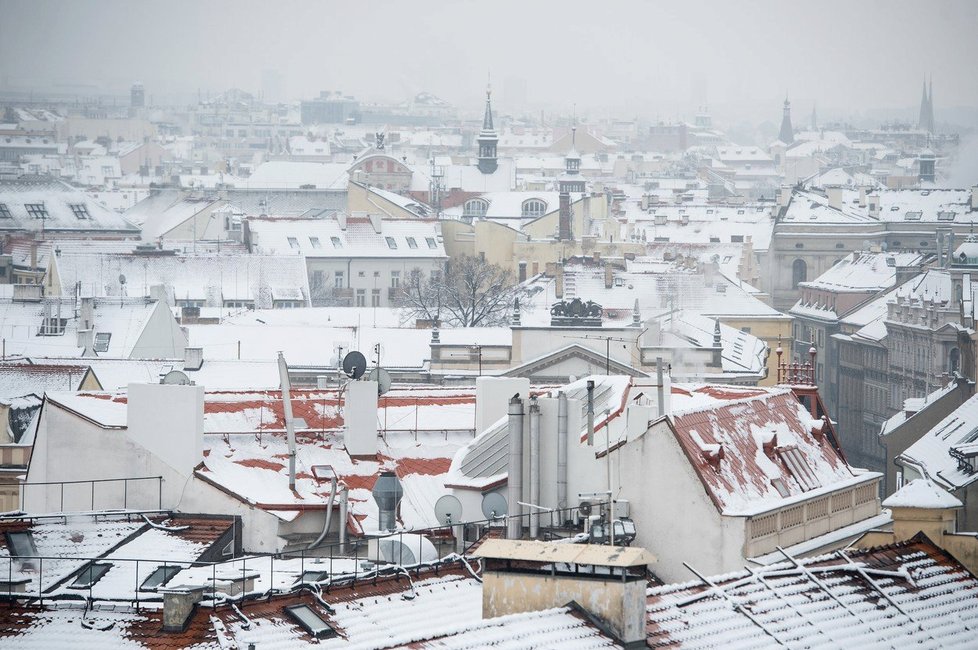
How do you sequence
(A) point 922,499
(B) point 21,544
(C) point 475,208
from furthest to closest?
(C) point 475,208
(B) point 21,544
(A) point 922,499

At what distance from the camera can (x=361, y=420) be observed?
120 feet

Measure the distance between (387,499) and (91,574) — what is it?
16.5 ft

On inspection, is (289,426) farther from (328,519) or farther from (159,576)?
(159,576)

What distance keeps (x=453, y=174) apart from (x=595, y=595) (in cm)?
15847

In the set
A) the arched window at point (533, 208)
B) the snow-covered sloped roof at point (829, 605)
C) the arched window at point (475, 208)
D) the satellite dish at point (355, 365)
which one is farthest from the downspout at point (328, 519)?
the arched window at point (475, 208)

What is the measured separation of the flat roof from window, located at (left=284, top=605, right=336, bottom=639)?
1.56 m

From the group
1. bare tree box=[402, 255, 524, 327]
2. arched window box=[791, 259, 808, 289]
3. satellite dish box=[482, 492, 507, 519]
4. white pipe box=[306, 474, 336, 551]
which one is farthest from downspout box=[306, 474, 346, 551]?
arched window box=[791, 259, 808, 289]

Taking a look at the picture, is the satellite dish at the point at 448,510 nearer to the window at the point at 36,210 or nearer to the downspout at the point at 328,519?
the downspout at the point at 328,519

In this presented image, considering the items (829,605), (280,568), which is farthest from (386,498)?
(829,605)

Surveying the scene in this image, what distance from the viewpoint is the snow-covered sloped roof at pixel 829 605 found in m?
24.2

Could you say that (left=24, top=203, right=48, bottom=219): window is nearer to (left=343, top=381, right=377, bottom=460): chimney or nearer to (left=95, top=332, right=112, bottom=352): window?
(left=95, top=332, right=112, bottom=352): window

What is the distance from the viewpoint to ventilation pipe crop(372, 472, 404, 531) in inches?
1262

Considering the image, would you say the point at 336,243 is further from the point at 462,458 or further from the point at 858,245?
the point at 462,458

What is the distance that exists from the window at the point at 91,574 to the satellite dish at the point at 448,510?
5214 millimetres
